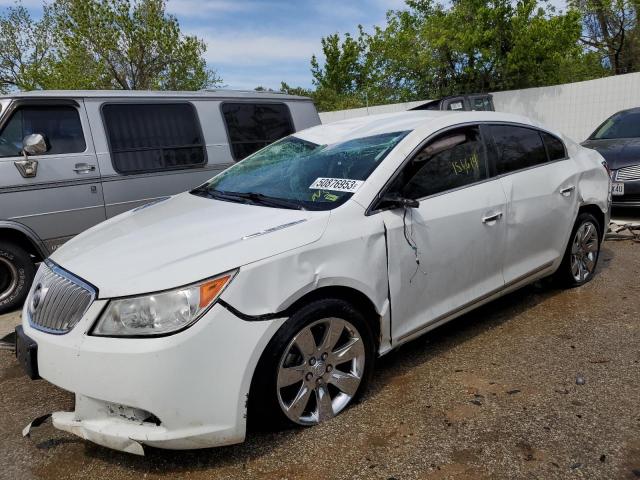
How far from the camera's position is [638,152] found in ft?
22.5

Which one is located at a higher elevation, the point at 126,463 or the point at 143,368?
the point at 143,368

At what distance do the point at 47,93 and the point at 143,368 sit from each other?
3811 mm

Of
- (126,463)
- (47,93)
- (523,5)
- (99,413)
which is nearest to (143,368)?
(99,413)

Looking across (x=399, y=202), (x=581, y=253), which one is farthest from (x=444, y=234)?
(x=581, y=253)

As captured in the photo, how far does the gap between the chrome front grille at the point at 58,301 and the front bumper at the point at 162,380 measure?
0.21 feet

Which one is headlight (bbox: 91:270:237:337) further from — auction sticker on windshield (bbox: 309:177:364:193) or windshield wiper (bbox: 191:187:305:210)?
auction sticker on windshield (bbox: 309:177:364:193)

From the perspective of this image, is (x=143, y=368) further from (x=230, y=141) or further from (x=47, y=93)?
(x=230, y=141)

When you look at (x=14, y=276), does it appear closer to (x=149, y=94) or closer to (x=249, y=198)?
(x=149, y=94)

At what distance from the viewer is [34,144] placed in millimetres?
4520

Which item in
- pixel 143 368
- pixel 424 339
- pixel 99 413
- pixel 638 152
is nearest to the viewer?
pixel 143 368

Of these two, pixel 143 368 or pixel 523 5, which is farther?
pixel 523 5

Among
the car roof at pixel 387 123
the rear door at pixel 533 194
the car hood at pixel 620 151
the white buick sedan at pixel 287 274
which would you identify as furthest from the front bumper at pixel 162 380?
the car hood at pixel 620 151

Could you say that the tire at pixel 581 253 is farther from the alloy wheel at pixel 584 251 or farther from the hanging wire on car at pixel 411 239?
the hanging wire on car at pixel 411 239

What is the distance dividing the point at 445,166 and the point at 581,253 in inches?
76.5
